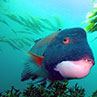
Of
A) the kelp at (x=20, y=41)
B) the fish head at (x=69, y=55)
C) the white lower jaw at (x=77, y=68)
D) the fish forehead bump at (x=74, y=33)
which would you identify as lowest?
the white lower jaw at (x=77, y=68)

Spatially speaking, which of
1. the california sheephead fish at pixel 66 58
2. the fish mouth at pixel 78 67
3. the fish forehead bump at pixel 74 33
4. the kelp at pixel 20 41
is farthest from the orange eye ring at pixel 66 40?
the kelp at pixel 20 41

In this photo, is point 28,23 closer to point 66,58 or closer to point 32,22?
point 32,22

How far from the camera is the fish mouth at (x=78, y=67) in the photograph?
149 centimetres

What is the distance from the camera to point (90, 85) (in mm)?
26688

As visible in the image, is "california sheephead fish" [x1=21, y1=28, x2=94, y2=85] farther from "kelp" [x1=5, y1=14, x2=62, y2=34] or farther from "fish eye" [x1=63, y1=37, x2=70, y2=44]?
"kelp" [x1=5, y1=14, x2=62, y2=34]

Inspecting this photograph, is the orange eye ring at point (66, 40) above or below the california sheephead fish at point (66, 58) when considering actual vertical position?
above

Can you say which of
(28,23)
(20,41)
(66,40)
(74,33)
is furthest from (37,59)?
(20,41)

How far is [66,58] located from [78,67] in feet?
0.66

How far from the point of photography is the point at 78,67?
1.48 m

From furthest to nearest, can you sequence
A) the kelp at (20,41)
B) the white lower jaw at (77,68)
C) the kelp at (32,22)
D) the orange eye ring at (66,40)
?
the kelp at (20,41)
the kelp at (32,22)
the orange eye ring at (66,40)
the white lower jaw at (77,68)

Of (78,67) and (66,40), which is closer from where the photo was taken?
(78,67)

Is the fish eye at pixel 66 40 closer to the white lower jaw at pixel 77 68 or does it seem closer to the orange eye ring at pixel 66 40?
the orange eye ring at pixel 66 40

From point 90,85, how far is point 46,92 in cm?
2543

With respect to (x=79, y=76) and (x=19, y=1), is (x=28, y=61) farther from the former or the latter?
(x=19, y=1)
